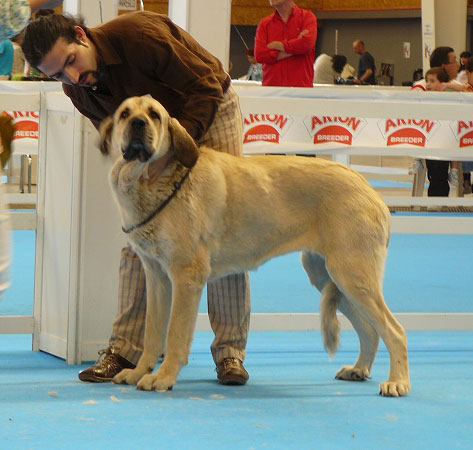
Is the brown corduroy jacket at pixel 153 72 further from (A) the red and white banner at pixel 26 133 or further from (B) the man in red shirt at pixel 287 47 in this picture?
(B) the man in red shirt at pixel 287 47

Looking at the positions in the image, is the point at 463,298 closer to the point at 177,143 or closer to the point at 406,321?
the point at 406,321

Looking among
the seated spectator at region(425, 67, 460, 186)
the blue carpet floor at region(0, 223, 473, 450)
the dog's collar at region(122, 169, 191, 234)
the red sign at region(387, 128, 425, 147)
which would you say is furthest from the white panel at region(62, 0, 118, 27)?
the seated spectator at region(425, 67, 460, 186)

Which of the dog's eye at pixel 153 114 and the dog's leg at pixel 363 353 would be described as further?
the dog's leg at pixel 363 353

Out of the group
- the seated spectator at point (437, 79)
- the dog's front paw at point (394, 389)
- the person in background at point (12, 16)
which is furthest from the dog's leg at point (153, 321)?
the seated spectator at point (437, 79)

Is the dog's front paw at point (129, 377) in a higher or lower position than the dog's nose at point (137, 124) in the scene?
lower

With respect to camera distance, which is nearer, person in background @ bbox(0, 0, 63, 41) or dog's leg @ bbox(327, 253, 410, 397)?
person in background @ bbox(0, 0, 63, 41)

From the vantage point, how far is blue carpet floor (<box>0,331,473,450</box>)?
274cm

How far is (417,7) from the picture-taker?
2536 cm

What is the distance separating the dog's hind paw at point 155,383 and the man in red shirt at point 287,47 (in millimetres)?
5056

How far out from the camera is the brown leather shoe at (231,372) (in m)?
3.56

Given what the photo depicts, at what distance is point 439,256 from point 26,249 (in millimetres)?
3786

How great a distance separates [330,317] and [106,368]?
0.95 m

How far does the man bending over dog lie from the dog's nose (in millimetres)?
222

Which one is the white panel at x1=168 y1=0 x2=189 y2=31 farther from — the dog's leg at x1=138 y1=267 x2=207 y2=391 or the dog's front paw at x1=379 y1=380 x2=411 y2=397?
the dog's front paw at x1=379 y1=380 x2=411 y2=397
